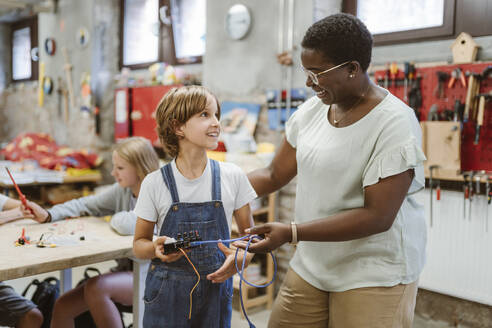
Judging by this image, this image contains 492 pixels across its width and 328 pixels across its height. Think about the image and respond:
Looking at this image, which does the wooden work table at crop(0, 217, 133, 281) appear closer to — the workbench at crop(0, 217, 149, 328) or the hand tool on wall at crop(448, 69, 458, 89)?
the workbench at crop(0, 217, 149, 328)

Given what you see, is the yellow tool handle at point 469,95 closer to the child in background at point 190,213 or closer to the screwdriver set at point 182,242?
the child in background at point 190,213

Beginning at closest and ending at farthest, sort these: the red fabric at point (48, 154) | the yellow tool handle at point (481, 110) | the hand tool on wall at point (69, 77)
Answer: the yellow tool handle at point (481, 110)
the red fabric at point (48, 154)
the hand tool on wall at point (69, 77)

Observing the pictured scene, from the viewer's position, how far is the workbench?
5.29 ft

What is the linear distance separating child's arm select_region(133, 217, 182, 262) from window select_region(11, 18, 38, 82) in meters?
6.94

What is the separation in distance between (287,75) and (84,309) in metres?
2.21

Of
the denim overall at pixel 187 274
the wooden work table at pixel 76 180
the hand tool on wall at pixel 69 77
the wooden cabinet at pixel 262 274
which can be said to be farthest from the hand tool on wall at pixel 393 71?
the hand tool on wall at pixel 69 77

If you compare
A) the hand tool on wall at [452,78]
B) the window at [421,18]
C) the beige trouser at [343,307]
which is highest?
the window at [421,18]

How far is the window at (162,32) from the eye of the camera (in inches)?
195

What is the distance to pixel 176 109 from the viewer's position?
59.2 inches

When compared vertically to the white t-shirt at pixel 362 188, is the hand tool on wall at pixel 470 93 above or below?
above

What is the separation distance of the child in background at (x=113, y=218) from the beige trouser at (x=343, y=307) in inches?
32.3

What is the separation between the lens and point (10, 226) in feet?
7.02

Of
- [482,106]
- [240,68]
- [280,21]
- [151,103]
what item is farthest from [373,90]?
[151,103]

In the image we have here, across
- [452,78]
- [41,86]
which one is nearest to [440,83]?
[452,78]
